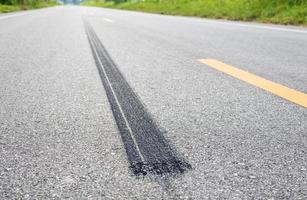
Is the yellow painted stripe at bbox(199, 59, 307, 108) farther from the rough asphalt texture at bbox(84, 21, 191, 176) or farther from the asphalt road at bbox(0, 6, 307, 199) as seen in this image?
the rough asphalt texture at bbox(84, 21, 191, 176)

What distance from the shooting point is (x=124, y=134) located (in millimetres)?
1941

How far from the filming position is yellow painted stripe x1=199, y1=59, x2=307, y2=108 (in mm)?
2623

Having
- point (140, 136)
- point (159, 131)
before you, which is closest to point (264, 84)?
point (159, 131)

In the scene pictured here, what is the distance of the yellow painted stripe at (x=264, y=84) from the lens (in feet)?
8.61

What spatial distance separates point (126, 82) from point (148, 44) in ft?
9.96

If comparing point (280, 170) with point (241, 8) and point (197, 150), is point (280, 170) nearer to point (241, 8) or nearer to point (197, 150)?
point (197, 150)

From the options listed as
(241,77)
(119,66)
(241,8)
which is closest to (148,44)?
(119,66)

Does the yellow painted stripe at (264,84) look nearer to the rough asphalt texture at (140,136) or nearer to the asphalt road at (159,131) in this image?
the asphalt road at (159,131)

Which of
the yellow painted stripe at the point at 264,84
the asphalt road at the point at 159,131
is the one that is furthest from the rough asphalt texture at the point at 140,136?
the yellow painted stripe at the point at 264,84

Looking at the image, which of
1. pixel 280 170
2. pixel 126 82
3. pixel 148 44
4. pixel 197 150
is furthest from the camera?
pixel 148 44

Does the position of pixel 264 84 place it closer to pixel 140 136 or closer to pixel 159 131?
pixel 159 131

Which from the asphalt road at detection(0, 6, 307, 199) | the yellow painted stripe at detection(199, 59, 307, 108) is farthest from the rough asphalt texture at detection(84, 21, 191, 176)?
the yellow painted stripe at detection(199, 59, 307, 108)

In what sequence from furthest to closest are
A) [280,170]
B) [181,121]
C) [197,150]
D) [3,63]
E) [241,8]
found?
[241,8]
[3,63]
[181,121]
[197,150]
[280,170]

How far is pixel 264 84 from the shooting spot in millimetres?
3047
